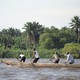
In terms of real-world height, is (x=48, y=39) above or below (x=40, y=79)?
above

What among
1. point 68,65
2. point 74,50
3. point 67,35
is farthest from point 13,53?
point 68,65

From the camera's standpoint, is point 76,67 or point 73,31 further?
point 73,31

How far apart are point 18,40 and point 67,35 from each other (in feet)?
46.1

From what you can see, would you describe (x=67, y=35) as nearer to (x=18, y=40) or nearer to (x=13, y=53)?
(x=18, y=40)

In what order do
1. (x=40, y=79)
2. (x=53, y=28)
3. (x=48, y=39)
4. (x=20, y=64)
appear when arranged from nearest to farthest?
(x=40, y=79)
(x=20, y=64)
(x=48, y=39)
(x=53, y=28)

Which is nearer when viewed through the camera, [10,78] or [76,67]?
[10,78]

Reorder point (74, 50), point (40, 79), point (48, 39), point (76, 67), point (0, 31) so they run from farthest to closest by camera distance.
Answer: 1. point (0, 31)
2. point (48, 39)
3. point (74, 50)
4. point (76, 67)
5. point (40, 79)

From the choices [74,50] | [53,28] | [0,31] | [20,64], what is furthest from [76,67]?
[0,31]

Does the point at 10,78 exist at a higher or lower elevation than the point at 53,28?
lower

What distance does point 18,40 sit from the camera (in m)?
97.5

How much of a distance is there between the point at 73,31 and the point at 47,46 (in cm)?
1065

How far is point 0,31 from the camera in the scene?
109750 mm

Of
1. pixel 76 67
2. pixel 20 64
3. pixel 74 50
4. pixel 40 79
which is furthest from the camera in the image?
pixel 74 50

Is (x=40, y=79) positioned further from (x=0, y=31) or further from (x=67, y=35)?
(x=0, y=31)
